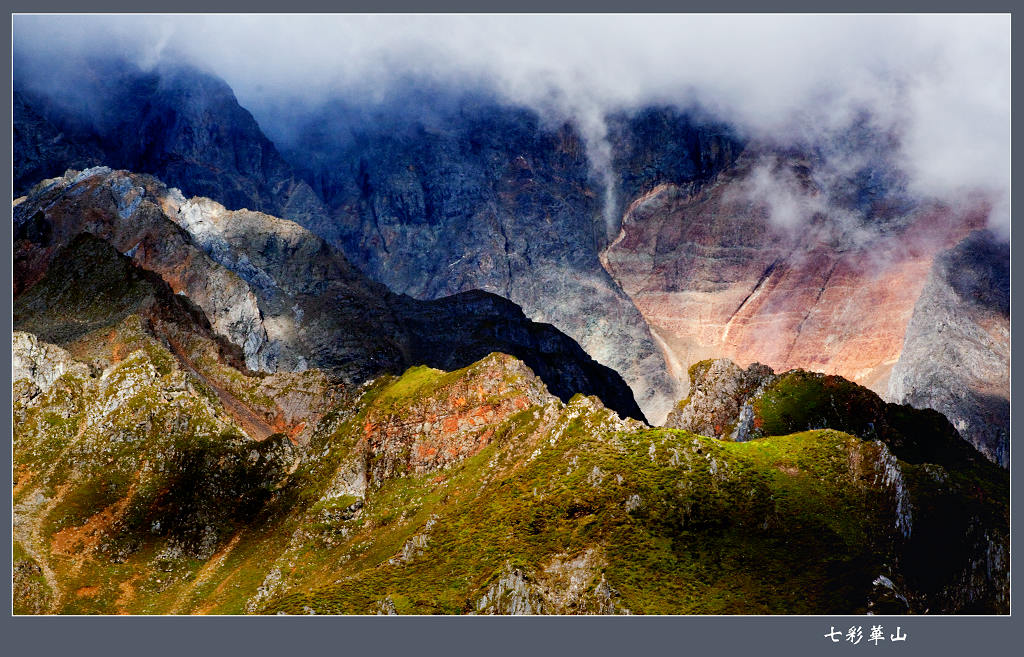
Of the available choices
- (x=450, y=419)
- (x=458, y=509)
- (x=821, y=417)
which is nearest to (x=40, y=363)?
(x=450, y=419)

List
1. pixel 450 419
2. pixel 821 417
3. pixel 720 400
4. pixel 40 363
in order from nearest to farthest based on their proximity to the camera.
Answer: pixel 821 417 < pixel 450 419 < pixel 720 400 < pixel 40 363

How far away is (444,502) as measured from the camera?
123 m

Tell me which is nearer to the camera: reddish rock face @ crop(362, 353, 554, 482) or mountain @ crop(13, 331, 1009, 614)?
mountain @ crop(13, 331, 1009, 614)

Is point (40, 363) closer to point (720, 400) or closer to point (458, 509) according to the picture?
point (458, 509)

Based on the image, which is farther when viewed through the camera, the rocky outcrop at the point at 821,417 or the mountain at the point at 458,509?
the rocky outcrop at the point at 821,417

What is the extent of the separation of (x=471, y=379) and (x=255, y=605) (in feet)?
121

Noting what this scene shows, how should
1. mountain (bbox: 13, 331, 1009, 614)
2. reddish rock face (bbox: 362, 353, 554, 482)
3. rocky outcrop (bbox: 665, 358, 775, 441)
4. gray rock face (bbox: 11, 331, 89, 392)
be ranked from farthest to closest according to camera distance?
gray rock face (bbox: 11, 331, 89, 392)
reddish rock face (bbox: 362, 353, 554, 482)
rocky outcrop (bbox: 665, 358, 775, 441)
mountain (bbox: 13, 331, 1009, 614)

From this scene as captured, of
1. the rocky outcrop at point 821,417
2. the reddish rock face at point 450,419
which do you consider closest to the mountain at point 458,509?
the reddish rock face at point 450,419

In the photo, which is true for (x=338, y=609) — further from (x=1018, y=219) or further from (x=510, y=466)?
(x=1018, y=219)

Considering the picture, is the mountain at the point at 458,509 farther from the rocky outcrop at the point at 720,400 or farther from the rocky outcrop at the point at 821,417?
the rocky outcrop at the point at 720,400

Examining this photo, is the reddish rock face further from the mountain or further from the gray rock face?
the gray rock face


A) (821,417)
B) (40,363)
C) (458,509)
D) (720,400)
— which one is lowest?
(720,400)

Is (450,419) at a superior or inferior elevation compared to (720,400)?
superior

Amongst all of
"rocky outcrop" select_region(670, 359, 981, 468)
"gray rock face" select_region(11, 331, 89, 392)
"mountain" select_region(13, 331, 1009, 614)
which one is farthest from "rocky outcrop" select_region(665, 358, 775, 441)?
"gray rock face" select_region(11, 331, 89, 392)
